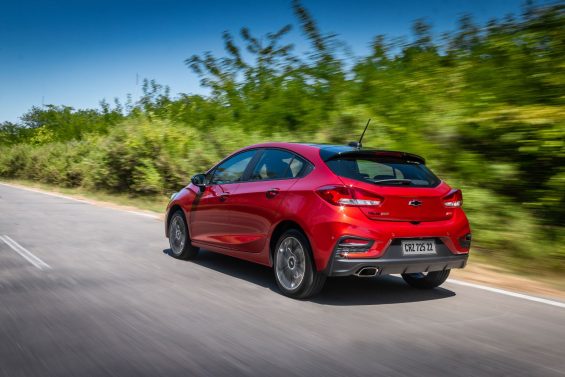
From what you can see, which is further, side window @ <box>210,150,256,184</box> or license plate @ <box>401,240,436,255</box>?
side window @ <box>210,150,256,184</box>

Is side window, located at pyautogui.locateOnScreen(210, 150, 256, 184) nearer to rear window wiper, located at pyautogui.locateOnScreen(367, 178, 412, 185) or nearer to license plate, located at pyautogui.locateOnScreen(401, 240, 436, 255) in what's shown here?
rear window wiper, located at pyautogui.locateOnScreen(367, 178, 412, 185)

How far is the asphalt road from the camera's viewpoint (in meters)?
3.80

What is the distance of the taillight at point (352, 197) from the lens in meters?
5.24

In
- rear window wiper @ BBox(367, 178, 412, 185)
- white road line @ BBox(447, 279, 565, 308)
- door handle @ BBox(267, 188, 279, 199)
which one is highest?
rear window wiper @ BBox(367, 178, 412, 185)

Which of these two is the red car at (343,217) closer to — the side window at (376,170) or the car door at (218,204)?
the side window at (376,170)

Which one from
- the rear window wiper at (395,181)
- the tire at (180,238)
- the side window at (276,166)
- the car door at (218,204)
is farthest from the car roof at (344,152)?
the tire at (180,238)

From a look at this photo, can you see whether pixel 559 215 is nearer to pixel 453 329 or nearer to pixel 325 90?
pixel 453 329

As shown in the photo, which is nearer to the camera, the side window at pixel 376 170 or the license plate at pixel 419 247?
the license plate at pixel 419 247

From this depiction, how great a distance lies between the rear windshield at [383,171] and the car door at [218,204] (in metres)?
1.61

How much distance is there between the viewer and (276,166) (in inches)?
249

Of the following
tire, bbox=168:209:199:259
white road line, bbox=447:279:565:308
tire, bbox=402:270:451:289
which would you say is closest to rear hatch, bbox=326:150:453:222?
tire, bbox=402:270:451:289

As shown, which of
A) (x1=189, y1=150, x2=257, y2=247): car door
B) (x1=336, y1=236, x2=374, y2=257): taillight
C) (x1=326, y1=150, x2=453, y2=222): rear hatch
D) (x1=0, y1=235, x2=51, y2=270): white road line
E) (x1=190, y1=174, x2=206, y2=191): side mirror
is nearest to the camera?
(x1=336, y1=236, x2=374, y2=257): taillight

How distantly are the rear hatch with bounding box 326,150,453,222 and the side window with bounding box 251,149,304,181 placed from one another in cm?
49

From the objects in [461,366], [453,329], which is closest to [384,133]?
[453,329]
